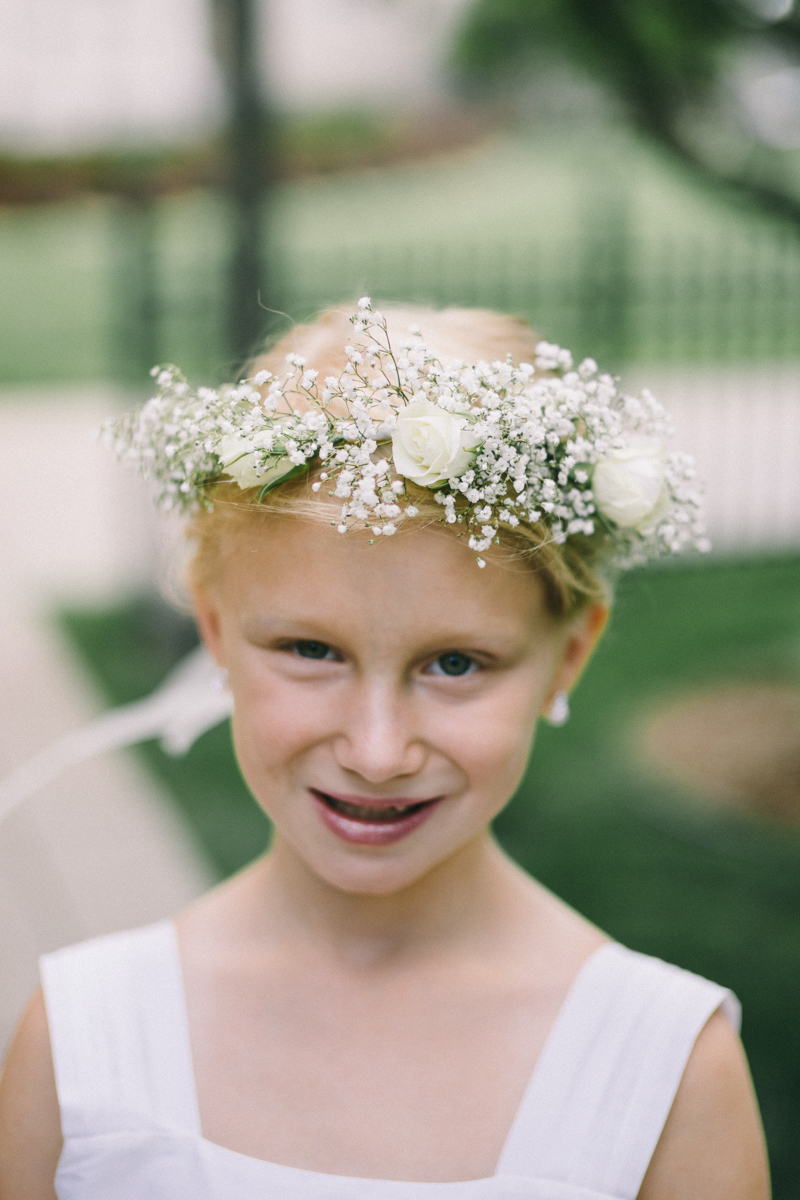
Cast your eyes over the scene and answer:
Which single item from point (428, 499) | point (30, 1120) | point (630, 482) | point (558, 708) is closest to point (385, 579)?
point (428, 499)

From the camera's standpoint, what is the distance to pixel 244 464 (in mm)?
1567

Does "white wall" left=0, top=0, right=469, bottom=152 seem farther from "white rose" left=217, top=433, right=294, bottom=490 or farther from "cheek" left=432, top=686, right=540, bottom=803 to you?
"cheek" left=432, top=686, right=540, bottom=803

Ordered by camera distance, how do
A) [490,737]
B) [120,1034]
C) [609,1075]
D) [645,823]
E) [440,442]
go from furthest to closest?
[645,823] < [120,1034] < [609,1075] < [490,737] < [440,442]

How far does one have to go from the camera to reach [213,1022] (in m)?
1.82

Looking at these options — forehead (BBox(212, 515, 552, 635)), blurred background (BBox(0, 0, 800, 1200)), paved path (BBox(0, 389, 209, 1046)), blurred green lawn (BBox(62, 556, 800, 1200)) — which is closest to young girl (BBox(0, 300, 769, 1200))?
forehead (BBox(212, 515, 552, 635))

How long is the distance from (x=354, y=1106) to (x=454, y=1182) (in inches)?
6.6

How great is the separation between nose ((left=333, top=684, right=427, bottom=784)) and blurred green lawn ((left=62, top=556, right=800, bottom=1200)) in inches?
32.0

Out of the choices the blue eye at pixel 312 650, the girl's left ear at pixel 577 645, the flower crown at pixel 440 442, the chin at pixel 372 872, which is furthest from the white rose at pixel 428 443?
the chin at pixel 372 872

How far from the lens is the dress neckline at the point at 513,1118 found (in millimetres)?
1643

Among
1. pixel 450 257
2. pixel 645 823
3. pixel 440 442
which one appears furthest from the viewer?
pixel 450 257

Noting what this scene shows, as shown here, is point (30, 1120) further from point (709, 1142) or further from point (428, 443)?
point (428, 443)

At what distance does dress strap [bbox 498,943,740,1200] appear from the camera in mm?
1636

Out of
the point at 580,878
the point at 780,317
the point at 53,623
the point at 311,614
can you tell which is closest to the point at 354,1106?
the point at 311,614

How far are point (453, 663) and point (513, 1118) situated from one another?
2.08ft
